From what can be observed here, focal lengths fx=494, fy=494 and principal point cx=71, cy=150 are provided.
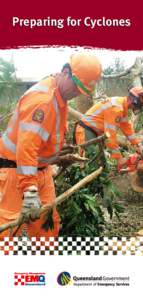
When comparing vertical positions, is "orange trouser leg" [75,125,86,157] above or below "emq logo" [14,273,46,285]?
above

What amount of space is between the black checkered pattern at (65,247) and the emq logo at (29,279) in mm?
151

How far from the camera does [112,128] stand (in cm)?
454

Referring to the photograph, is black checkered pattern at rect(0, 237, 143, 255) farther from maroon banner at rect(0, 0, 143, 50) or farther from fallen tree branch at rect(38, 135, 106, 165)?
maroon banner at rect(0, 0, 143, 50)

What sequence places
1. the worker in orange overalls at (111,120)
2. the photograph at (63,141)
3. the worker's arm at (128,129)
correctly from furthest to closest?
1. the worker's arm at (128,129)
2. the worker in orange overalls at (111,120)
3. the photograph at (63,141)

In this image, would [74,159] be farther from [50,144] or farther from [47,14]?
[47,14]

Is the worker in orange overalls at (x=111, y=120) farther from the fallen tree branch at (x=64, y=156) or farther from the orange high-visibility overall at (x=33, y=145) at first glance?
the orange high-visibility overall at (x=33, y=145)

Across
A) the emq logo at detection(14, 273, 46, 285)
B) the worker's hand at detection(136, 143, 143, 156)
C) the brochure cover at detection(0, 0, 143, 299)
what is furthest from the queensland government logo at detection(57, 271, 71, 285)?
the worker's hand at detection(136, 143, 143, 156)

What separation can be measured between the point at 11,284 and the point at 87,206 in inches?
30.7

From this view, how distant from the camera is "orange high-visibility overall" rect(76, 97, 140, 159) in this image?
14.8 ft

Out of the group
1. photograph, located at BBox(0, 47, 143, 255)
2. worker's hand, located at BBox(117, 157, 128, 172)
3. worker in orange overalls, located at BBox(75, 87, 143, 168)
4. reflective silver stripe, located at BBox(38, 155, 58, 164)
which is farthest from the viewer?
worker's hand, located at BBox(117, 157, 128, 172)

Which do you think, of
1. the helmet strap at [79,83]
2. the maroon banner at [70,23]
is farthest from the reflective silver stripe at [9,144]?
the maroon banner at [70,23]

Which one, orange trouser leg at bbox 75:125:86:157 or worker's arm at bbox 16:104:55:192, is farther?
orange trouser leg at bbox 75:125:86:157

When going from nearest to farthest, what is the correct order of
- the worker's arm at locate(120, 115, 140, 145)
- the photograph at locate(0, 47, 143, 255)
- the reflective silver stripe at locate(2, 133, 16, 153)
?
the photograph at locate(0, 47, 143, 255) < the reflective silver stripe at locate(2, 133, 16, 153) < the worker's arm at locate(120, 115, 140, 145)

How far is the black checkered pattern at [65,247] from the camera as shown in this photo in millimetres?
3473
